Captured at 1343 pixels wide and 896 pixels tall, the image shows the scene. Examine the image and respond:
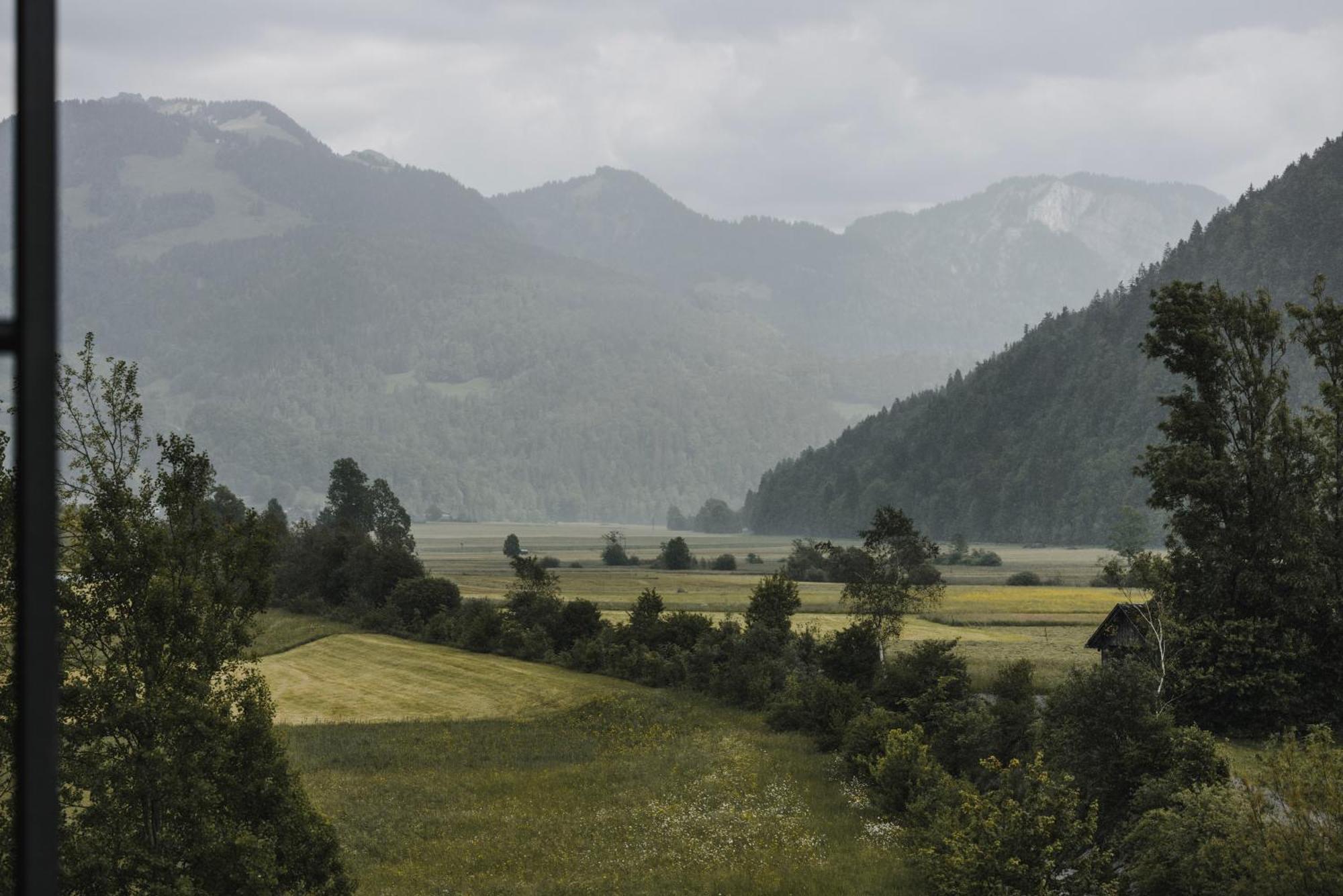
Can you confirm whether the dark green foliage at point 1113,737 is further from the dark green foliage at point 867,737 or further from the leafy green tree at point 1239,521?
the leafy green tree at point 1239,521

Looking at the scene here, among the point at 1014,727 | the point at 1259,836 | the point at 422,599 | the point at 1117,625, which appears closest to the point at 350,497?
the point at 422,599

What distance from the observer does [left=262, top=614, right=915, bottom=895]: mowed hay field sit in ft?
99.7

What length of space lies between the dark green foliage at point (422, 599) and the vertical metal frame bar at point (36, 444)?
8767cm

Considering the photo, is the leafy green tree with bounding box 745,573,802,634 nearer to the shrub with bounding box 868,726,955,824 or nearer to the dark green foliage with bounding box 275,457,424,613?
Answer: the shrub with bounding box 868,726,955,824

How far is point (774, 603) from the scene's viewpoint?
68.1 meters

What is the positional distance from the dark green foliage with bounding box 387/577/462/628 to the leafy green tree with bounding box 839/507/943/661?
4052cm

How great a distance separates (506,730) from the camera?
54594 mm

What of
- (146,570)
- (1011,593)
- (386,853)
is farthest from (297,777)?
(1011,593)

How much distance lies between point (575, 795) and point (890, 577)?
77.0 ft

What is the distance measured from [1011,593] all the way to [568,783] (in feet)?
261

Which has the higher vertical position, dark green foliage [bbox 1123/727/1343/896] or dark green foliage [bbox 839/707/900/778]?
dark green foliage [bbox 1123/727/1343/896]

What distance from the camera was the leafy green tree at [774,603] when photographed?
67250 mm

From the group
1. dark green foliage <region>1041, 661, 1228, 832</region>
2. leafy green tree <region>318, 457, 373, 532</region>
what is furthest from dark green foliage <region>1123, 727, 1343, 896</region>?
leafy green tree <region>318, 457, 373, 532</region>

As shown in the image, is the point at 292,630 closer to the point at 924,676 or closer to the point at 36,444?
the point at 924,676
